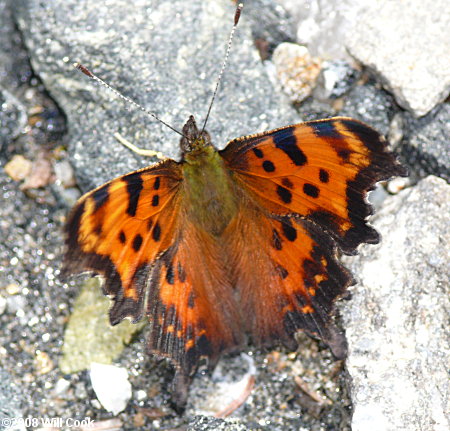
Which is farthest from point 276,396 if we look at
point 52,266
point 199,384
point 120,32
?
point 120,32

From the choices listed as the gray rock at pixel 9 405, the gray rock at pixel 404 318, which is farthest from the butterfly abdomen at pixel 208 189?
the gray rock at pixel 9 405

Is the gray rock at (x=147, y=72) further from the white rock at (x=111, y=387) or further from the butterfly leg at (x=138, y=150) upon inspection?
the white rock at (x=111, y=387)

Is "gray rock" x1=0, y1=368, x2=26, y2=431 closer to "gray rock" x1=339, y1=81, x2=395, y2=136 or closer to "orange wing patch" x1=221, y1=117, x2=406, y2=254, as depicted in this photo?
"orange wing patch" x1=221, y1=117, x2=406, y2=254

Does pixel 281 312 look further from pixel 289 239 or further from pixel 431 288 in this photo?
pixel 431 288

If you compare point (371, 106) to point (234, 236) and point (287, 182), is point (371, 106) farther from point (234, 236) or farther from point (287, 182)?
point (234, 236)

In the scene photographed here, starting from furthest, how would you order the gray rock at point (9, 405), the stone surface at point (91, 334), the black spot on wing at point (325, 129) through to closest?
the stone surface at point (91, 334), the gray rock at point (9, 405), the black spot on wing at point (325, 129)

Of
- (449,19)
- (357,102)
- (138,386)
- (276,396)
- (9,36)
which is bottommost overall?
(138,386)

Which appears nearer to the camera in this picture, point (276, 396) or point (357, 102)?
point (276, 396)

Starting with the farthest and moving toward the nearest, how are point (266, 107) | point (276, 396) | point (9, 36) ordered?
point (9, 36), point (266, 107), point (276, 396)
